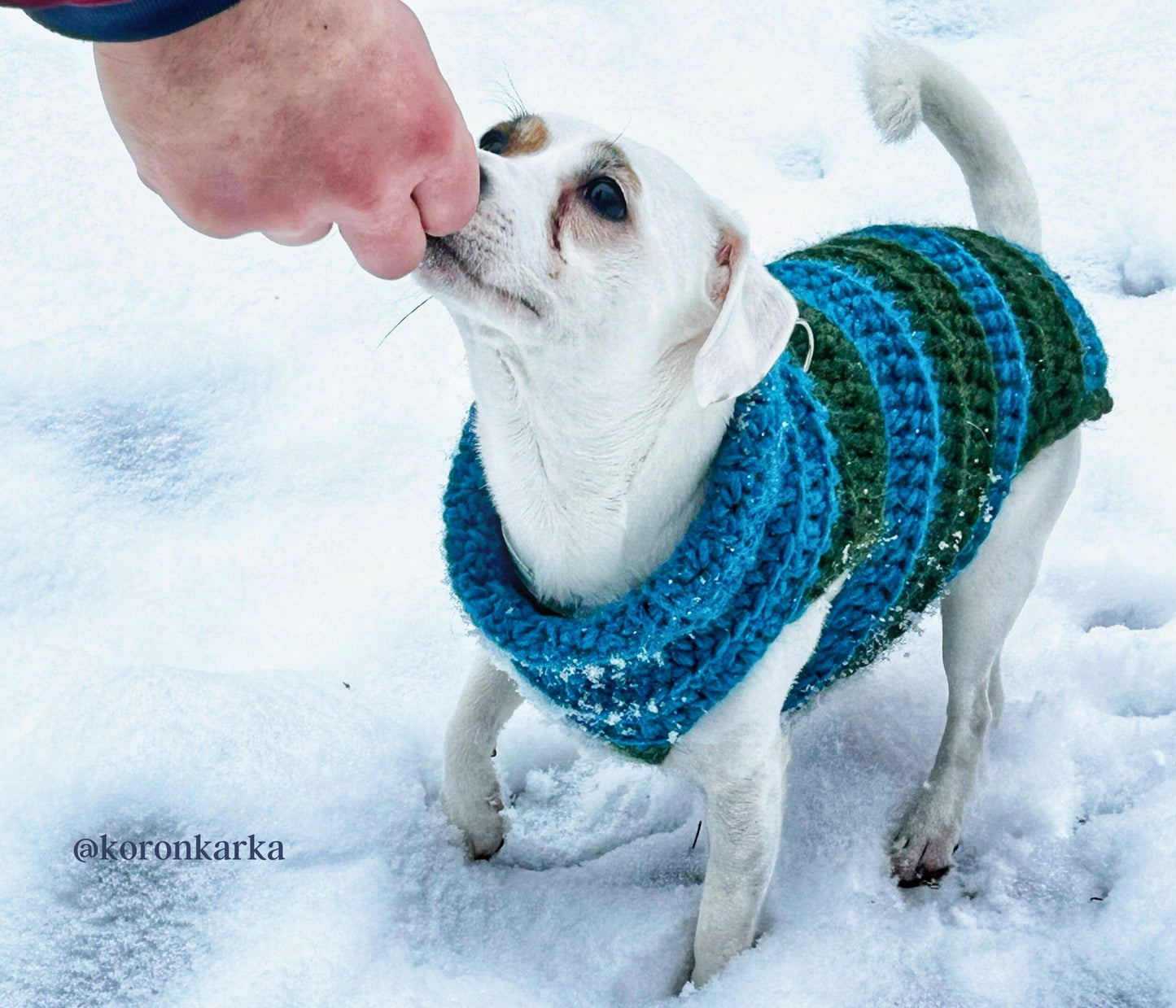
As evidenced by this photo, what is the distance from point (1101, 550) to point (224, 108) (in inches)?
99.3

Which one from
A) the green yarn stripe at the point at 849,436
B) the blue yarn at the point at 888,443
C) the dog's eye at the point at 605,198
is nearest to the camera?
the dog's eye at the point at 605,198

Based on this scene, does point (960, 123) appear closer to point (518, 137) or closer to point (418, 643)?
point (518, 137)

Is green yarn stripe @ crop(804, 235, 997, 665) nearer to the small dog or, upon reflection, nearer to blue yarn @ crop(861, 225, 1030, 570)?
blue yarn @ crop(861, 225, 1030, 570)

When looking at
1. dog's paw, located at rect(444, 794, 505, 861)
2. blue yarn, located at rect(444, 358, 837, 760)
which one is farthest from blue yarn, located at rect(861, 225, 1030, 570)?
dog's paw, located at rect(444, 794, 505, 861)

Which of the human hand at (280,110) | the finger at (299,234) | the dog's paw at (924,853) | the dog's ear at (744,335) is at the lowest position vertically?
the dog's paw at (924,853)

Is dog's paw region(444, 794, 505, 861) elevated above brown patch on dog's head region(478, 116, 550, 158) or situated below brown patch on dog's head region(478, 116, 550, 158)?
below

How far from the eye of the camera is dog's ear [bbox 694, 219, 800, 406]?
4.95ft

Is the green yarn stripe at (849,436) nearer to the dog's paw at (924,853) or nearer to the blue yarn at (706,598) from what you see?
the blue yarn at (706,598)

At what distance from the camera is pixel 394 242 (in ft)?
3.58

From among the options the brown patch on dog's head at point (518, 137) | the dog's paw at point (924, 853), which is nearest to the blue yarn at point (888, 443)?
the dog's paw at point (924, 853)

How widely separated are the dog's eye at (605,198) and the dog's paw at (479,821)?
114 centimetres

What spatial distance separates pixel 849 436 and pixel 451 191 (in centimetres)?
93

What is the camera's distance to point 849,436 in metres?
1.88

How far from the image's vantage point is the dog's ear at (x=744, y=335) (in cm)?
151
